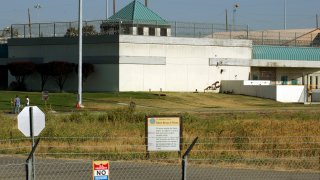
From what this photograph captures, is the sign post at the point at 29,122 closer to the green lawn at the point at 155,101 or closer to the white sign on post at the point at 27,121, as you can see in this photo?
the white sign on post at the point at 27,121

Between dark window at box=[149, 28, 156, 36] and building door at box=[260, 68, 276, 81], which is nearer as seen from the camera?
dark window at box=[149, 28, 156, 36]

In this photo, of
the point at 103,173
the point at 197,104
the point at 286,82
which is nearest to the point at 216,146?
the point at 103,173

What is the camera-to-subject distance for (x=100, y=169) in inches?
432

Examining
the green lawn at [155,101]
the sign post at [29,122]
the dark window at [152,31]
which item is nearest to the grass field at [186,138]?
the sign post at [29,122]

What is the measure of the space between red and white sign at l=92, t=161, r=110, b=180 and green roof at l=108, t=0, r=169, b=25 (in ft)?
193

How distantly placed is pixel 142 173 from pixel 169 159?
7.28ft

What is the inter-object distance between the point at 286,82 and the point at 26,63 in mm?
29502

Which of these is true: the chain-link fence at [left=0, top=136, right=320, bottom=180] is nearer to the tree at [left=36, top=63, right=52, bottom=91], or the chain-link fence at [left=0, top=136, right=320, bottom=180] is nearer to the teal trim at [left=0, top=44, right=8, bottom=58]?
the tree at [left=36, top=63, right=52, bottom=91]

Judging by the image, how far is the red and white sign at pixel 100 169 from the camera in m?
11.0

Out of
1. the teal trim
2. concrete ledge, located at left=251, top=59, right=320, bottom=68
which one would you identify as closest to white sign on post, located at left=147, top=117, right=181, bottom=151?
concrete ledge, located at left=251, top=59, right=320, bottom=68

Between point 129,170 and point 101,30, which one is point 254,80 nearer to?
point 101,30

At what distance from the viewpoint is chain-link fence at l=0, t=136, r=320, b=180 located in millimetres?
16781

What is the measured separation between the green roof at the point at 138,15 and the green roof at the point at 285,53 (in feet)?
38.4

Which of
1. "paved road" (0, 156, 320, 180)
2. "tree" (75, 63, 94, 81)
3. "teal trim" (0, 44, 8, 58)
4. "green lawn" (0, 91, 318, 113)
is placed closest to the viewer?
"paved road" (0, 156, 320, 180)
